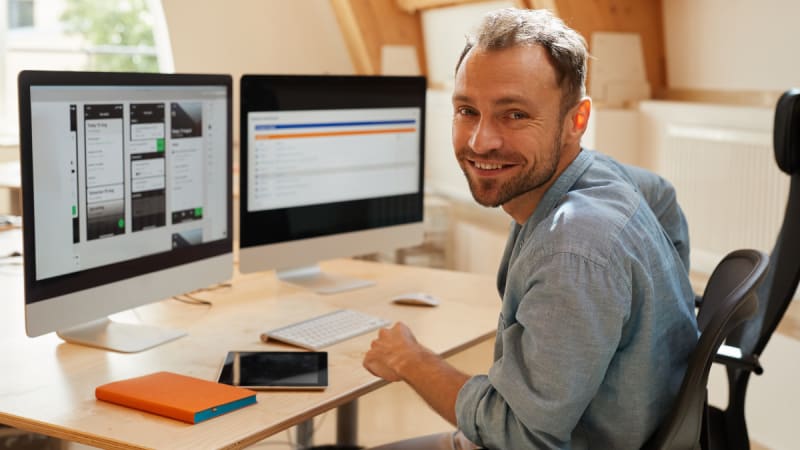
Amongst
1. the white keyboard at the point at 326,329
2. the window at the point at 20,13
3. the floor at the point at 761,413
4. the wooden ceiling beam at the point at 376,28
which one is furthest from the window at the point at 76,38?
the white keyboard at the point at 326,329

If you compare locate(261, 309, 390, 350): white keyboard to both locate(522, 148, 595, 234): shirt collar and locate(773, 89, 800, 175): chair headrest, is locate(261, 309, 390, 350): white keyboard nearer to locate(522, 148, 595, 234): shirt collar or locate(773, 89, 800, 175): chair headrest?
locate(522, 148, 595, 234): shirt collar

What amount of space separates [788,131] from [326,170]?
3.56ft

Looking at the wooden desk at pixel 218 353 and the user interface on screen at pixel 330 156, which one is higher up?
the user interface on screen at pixel 330 156

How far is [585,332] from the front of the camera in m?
1.32

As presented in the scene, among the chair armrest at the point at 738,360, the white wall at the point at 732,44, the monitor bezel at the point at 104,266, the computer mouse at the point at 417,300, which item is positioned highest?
the white wall at the point at 732,44

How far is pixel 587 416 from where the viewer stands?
4.74ft

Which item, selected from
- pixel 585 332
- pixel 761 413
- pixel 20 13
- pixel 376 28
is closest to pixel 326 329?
pixel 585 332

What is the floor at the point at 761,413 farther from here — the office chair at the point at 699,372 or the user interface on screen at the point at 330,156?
the office chair at the point at 699,372

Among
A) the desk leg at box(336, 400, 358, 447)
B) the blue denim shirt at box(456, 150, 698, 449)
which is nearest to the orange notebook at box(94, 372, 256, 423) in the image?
the blue denim shirt at box(456, 150, 698, 449)

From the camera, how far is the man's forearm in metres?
1.52

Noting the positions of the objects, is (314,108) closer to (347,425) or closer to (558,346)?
(347,425)

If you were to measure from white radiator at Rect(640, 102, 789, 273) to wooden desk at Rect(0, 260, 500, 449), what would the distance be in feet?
3.96

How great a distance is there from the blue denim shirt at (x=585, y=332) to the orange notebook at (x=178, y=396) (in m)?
0.39

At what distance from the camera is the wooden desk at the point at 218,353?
59.4 inches
